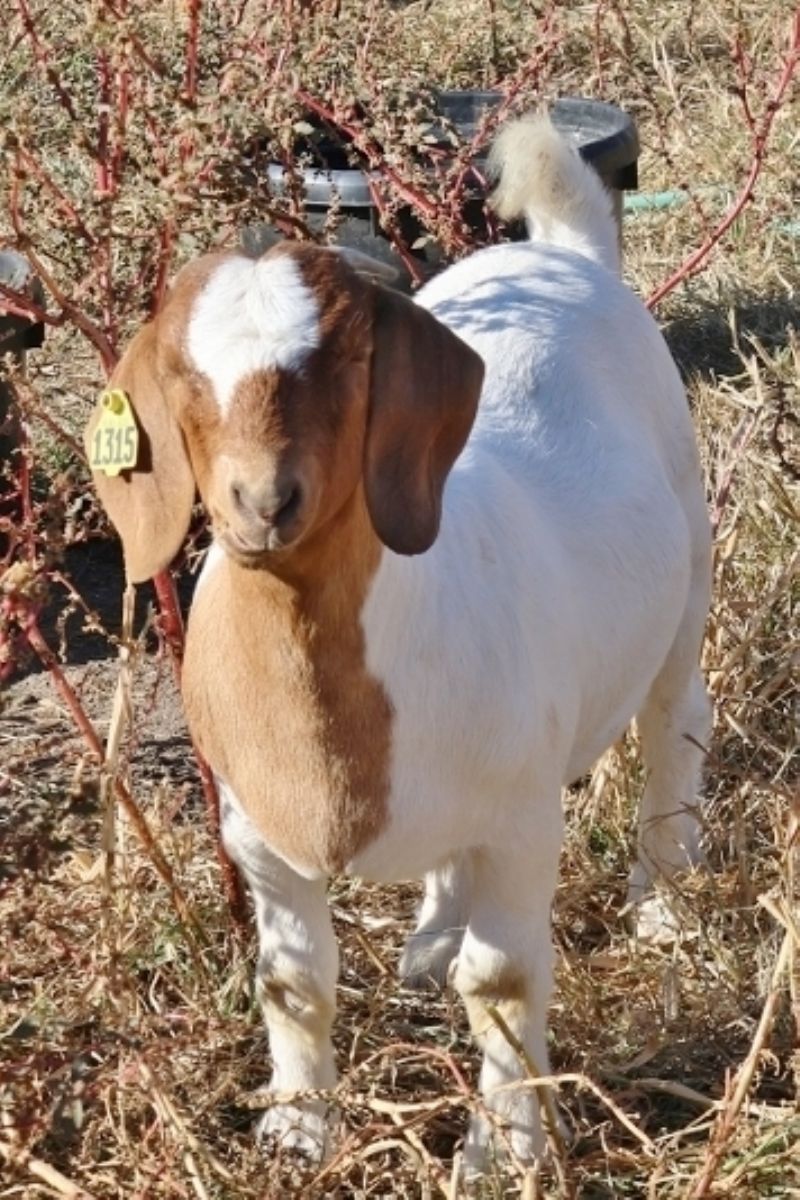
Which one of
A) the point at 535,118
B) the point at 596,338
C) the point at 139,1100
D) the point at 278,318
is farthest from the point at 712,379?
the point at 278,318

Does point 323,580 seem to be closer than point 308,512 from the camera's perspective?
No

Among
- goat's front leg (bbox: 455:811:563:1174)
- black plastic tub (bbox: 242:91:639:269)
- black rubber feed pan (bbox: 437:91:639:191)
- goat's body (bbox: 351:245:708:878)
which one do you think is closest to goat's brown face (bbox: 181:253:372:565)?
goat's body (bbox: 351:245:708:878)

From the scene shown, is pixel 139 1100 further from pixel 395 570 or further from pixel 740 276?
pixel 740 276

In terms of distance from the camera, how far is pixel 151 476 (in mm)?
2625

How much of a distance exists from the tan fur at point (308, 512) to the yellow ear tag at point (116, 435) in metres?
0.02

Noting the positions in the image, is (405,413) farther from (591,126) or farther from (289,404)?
(591,126)

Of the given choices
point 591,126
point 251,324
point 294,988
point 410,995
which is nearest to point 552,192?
point 410,995

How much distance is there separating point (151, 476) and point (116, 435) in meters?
0.07

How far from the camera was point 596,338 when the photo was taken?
11.9 ft

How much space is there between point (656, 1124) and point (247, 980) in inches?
26.8

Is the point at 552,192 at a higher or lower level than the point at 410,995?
higher

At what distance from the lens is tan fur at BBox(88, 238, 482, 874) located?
2.39 m

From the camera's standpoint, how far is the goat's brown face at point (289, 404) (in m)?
2.36

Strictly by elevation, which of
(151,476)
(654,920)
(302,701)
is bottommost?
(654,920)
